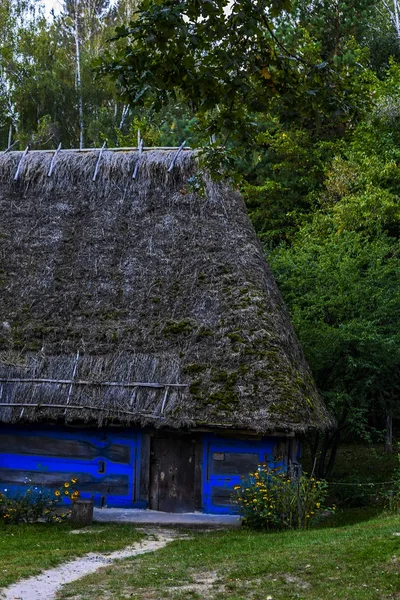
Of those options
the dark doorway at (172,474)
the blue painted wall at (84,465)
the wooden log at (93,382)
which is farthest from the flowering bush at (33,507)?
the wooden log at (93,382)

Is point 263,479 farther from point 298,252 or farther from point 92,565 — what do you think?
point 298,252

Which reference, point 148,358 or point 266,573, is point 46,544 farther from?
point 148,358

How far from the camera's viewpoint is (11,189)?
23.0m

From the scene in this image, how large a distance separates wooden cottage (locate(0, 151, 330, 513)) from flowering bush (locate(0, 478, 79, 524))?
0.95 meters

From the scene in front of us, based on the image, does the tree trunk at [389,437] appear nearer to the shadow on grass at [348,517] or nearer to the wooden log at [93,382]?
the shadow on grass at [348,517]

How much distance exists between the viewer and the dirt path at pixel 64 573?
10320 mm

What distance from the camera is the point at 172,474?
1855cm

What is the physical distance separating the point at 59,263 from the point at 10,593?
11.7 metres

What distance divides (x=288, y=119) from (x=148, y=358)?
9037mm

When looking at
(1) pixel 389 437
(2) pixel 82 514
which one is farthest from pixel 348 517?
(1) pixel 389 437

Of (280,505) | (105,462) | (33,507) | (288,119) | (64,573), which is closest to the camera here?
(288,119)

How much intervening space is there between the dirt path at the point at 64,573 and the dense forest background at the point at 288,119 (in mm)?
6042

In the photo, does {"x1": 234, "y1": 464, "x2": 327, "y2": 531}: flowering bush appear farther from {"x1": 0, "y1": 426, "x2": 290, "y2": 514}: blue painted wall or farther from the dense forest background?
the dense forest background

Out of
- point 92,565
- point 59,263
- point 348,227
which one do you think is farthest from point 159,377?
point 348,227
